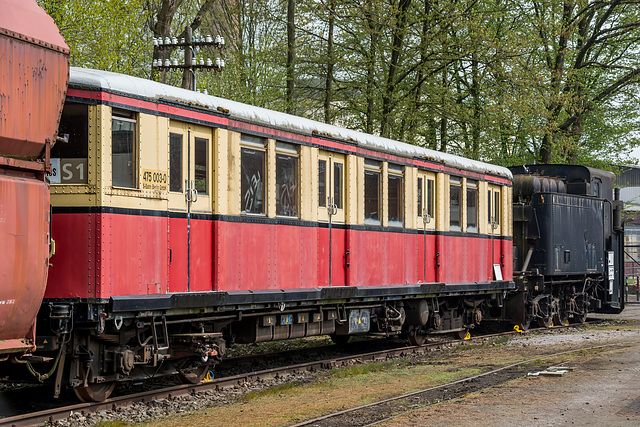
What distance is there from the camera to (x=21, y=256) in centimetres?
772

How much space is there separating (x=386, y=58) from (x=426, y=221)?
12231 millimetres

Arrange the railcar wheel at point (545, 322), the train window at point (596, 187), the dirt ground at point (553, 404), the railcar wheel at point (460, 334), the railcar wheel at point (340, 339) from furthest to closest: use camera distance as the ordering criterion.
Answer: the train window at point (596, 187), the railcar wheel at point (545, 322), the railcar wheel at point (460, 334), the railcar wheel at point (340, 339), the dirt ground at point (553, 404)

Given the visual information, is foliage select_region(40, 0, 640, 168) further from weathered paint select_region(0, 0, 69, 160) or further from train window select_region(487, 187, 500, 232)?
weathered paint select_region(0, 0, 69, 160)

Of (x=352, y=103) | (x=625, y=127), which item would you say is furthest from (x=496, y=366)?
(x=625, y=127)

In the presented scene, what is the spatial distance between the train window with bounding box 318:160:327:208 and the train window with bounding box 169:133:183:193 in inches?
130

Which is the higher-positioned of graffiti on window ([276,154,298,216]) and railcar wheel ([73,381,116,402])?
graffiti on window ([276,154,298,216])

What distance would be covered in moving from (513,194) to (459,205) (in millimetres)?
4847

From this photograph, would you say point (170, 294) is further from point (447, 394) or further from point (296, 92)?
point (296, 92)

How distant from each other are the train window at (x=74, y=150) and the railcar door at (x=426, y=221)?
8160 mm

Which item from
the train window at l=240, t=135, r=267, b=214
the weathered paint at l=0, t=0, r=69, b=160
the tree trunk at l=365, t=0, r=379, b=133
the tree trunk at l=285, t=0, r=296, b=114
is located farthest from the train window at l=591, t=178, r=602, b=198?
the weathered paint at l=0, t=0, r=69, b=160

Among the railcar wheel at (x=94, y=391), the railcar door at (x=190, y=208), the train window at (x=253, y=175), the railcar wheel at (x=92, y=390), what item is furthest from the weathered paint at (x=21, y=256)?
the train window at (x=253, y=175)

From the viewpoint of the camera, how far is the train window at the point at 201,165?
10.4 metres

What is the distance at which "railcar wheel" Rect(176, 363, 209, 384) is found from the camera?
35.8 ft

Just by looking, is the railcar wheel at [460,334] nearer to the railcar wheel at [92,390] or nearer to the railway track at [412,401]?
the railway track at [412,401]
